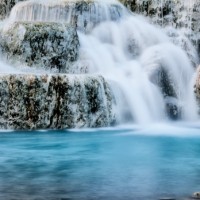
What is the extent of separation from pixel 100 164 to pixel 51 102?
5025mm

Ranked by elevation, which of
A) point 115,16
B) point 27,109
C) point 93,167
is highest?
point 115,16

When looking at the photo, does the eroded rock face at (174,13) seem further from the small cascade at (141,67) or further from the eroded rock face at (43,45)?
the eroded rock face at (43,45)

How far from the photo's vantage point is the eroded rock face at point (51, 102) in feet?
40.0

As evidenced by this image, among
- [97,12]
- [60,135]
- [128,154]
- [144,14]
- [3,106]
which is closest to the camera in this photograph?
[128,154]

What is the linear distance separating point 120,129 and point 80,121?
1.04 metres

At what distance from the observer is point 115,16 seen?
18219 millimetres

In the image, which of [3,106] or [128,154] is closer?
[128,154]

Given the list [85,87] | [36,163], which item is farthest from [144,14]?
[36,163]

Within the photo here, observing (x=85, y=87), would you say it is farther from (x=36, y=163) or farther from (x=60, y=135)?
(x=36, y=163)

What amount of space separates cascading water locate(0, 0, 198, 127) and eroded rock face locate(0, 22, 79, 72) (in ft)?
1.76

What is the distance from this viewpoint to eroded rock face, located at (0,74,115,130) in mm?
12203

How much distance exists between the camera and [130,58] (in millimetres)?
17188

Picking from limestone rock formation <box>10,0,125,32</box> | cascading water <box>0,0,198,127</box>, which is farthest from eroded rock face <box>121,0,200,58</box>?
limestone rock formation <box>10,0,125,32</box>

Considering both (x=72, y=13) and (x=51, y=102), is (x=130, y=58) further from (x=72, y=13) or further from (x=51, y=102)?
(x=51, y=102)
